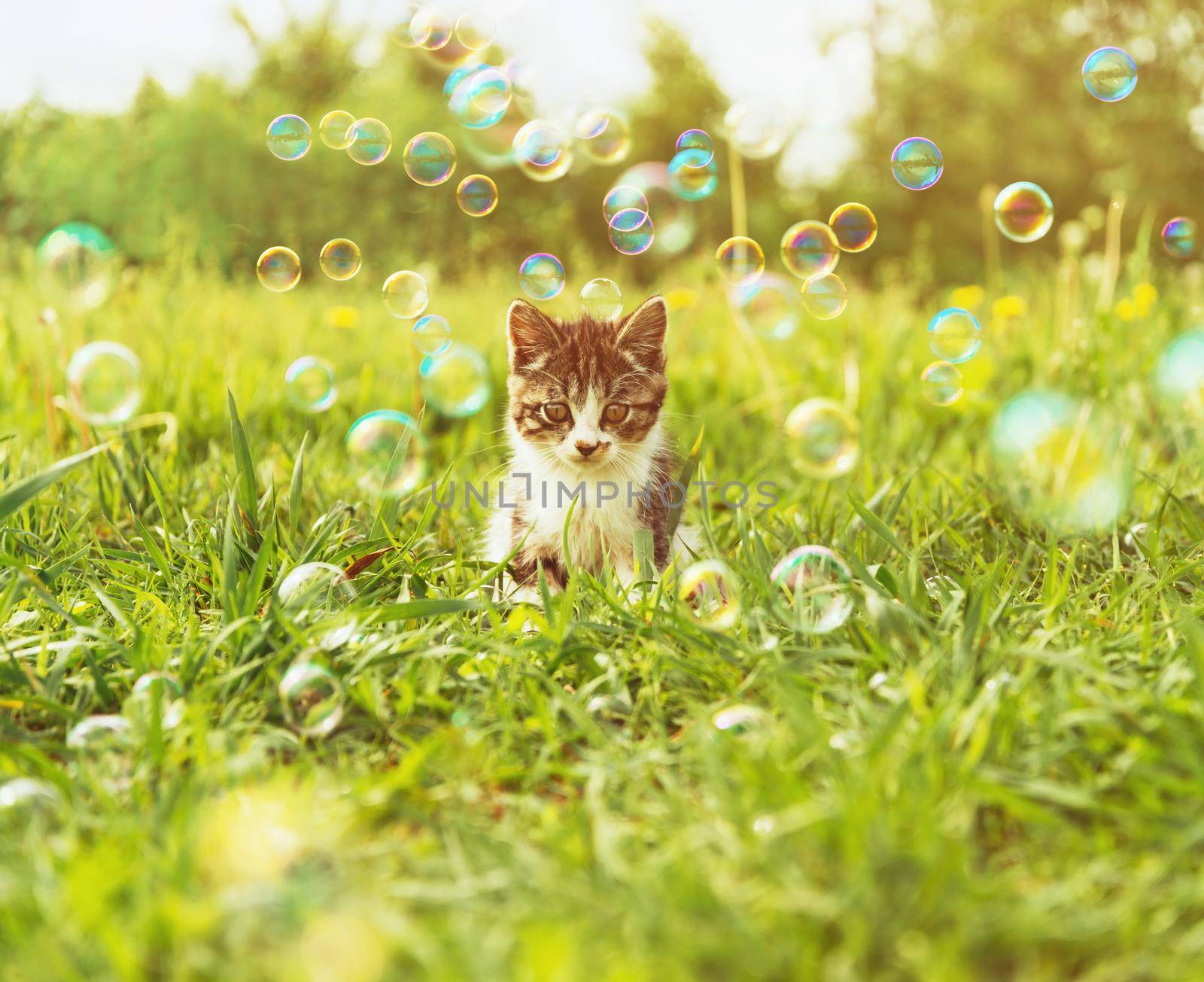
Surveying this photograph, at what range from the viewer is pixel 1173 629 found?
8.05 ft

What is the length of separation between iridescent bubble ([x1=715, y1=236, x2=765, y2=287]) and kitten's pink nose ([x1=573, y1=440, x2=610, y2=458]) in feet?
4.70

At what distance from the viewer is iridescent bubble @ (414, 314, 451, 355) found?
3789mm

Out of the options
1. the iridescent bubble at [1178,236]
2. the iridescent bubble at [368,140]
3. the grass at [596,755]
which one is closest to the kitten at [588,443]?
the grass at [596,755]

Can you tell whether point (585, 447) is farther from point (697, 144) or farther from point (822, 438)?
point (697, 144)

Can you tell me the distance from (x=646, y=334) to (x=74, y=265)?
11.7ft

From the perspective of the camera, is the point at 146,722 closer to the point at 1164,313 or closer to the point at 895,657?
the point at 895,657

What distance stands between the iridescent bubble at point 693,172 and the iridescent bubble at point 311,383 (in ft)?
5.59

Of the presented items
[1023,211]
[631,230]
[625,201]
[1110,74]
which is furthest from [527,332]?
[1110,74]

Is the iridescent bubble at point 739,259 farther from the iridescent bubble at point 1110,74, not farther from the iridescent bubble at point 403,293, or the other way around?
the iridescent bubble at point 1110,74

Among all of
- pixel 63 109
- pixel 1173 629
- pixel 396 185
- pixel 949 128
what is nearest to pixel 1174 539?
pixel 1173 629

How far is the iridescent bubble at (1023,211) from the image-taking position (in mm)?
4148

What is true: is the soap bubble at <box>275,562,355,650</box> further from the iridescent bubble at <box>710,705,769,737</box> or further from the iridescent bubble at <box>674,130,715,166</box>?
the iridescent bubble at <box>674,130,715,166</box>

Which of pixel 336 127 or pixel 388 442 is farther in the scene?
pixel 336 127

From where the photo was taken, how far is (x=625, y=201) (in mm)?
4285
